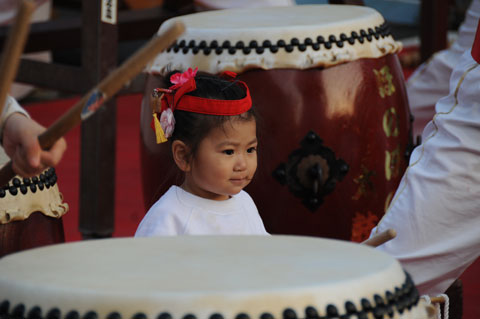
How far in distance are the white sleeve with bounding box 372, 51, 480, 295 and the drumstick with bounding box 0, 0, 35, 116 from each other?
1.02 meters

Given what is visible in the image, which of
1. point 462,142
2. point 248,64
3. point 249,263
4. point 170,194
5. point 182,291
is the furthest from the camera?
point 248,64

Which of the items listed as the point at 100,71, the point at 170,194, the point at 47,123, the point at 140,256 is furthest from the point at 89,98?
the point at 47,123

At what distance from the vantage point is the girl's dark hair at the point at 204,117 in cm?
172

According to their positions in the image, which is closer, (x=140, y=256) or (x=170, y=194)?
(x=140, y=256)

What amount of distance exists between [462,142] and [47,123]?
106 inches

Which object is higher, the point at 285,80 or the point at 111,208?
the point at 285,80

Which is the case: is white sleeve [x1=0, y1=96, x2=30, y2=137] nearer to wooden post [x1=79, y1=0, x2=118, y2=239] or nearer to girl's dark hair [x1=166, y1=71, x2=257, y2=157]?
girl's dark hair [x1=166, y1=71, x2=257, y2=157]

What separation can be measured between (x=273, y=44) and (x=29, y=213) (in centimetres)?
68

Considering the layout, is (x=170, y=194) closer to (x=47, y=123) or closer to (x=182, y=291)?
(x=182, y=291)

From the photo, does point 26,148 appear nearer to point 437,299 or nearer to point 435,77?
point 437,299

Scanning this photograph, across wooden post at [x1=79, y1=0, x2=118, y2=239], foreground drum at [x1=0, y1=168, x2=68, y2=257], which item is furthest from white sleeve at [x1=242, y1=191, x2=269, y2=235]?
wooden post at [x1=79, y1=0, x2=118, y2=239]

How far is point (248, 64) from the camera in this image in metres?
2.01

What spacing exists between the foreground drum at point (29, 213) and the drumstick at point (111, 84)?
1.68 ft

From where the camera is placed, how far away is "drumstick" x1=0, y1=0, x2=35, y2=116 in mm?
867
